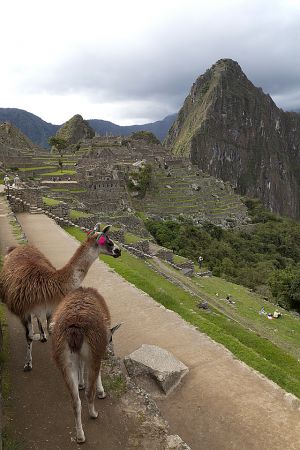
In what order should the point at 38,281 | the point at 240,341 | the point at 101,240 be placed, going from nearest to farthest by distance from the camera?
the point at 38,281, the point at 101,240, the point at 240,341

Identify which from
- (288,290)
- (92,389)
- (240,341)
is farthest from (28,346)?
(288,290)

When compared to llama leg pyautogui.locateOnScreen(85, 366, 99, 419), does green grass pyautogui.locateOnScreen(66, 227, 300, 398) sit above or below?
below

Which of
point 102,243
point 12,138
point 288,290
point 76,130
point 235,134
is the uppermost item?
point 235,134

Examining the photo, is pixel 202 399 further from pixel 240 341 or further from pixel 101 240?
pixel 240 341

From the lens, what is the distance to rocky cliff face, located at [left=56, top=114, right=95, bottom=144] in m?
96.9

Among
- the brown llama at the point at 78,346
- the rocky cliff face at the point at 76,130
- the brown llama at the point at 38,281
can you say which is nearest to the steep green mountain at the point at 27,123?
the rocky cliff face at the point at 76,130

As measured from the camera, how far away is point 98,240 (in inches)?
230

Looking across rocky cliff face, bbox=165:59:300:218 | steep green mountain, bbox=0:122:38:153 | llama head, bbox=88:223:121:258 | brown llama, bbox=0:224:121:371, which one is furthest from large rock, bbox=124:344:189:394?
rocky cliff face, bbox=165:59:300:218

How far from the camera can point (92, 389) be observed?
426cm

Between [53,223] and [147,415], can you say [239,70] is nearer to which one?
[53,223]

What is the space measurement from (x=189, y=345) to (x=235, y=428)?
7.00 ft

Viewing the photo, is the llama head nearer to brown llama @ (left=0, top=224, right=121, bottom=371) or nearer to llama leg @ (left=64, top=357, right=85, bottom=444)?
brown llama @ (left=0, top=224, right=121, bottom=371)

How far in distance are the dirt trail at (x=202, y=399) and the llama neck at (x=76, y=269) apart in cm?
110

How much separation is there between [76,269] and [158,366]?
1890 mm
